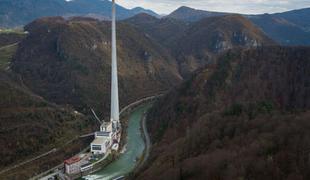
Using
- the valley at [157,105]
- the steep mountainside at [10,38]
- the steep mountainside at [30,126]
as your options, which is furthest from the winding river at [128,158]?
the steep mountainside at [10,38]

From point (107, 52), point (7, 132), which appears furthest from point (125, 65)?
point (7, 132)

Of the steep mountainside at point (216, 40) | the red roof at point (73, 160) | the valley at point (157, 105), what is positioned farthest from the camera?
the steep mountainside at point (216, 40)

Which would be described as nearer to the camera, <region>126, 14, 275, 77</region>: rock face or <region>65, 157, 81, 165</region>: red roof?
<region>65, 157, 81, 165</region>: red roof

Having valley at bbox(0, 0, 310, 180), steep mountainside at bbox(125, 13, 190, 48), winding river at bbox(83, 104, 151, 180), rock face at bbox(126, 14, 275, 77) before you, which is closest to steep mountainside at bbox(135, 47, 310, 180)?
valley at bbox(0, 0, 310, 180)

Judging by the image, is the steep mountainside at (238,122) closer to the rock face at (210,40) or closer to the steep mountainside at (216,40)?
the rock face at (210,40)

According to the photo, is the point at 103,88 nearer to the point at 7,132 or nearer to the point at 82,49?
the point at 82,49

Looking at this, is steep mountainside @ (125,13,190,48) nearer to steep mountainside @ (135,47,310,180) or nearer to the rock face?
the rock face
